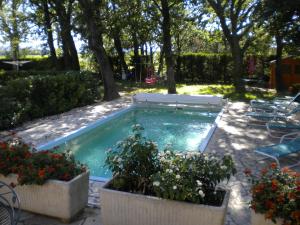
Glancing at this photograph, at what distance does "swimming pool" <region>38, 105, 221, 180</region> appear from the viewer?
25.7 feet

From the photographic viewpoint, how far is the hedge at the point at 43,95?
9.23m

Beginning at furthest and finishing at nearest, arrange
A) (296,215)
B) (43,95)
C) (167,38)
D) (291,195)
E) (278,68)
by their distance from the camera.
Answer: (278,68), (167,38), (43,95), (291,195), (296,215)

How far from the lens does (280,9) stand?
11.2 metres

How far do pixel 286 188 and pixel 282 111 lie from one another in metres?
6.52

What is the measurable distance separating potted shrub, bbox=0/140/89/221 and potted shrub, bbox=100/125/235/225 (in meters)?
0.43

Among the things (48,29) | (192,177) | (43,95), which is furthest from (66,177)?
(48,29)

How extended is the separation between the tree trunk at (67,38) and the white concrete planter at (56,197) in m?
14.2

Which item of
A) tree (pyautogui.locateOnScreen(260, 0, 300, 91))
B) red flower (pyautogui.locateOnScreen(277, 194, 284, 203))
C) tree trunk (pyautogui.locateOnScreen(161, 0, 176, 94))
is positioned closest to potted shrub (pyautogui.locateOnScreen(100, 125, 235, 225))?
red flower (pyautogui.locateOnScreen(277, 194, 284, 203))

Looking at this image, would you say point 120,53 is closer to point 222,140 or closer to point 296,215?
point 222,140

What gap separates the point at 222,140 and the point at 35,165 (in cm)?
476

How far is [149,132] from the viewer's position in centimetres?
1007

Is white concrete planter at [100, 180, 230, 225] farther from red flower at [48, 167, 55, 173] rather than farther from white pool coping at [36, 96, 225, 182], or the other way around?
white pool coping at [36, 96, 225, 182]

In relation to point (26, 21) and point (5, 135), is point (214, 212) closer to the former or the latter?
point (5, 135)

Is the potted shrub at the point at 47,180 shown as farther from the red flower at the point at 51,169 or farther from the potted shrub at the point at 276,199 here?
the potted shrub at the point at 276,199
